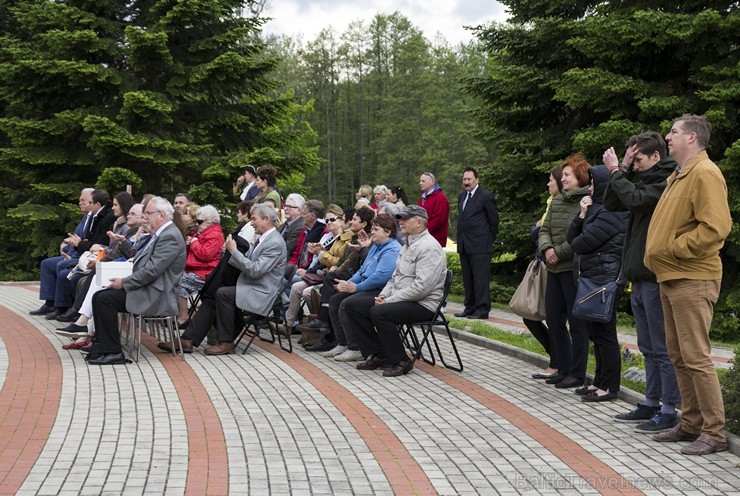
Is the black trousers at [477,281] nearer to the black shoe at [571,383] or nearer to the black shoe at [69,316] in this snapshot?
the black shoe at [571,383]

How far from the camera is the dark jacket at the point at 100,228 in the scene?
13.2m

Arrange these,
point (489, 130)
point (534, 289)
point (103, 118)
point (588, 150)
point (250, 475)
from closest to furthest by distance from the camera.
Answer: point (250, 475) → point (534, 289) → point (588, 150) → point (489, 130) → point (103, 118)

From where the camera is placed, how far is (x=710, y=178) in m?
5.94

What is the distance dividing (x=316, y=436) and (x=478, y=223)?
742 cm

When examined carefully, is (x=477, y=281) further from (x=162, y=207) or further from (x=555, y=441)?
(x=555, y=441)

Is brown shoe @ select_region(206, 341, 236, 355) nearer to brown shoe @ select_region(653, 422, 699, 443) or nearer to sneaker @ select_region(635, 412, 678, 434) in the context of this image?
sneaker @ select_region(635, 412, 678, 434)

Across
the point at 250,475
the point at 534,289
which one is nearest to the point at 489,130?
the point at 534,289

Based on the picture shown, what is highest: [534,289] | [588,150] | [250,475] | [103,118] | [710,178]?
[103,118]

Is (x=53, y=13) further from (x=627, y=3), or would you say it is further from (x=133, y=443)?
(x=133, y=443)

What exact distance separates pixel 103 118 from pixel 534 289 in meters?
15.7

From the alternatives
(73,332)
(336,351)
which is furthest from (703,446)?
(73,332)

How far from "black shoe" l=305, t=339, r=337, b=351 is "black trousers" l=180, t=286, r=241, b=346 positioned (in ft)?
3.03

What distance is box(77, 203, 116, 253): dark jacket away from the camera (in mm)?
13163

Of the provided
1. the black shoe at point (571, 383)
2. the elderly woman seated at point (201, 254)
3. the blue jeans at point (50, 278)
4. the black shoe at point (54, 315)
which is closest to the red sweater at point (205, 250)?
the elderly woman seated at point (201, 254)
